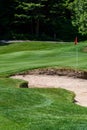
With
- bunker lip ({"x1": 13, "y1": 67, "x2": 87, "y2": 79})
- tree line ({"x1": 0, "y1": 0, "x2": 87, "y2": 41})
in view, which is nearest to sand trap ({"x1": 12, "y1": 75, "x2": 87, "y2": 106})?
bunker lip ({"x1": 13, "y1": 67, "x2": 87, "y2": 79})

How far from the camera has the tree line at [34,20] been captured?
6069 centimetres

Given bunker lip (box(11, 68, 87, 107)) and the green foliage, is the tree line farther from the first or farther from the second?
bunker lip (box(11, 68, 87, 107))

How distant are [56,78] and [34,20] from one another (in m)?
43.0

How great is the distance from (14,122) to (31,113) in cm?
130

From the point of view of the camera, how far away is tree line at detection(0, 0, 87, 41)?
6069 cm

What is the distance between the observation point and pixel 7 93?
12945mm

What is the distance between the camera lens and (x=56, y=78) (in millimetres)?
→ 21938

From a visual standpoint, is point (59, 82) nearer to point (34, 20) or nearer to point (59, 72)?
point (59, 72)

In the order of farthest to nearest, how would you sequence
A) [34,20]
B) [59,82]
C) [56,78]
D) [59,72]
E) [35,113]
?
[34,20], [59,72], [56,78], [59,82], [35,113]

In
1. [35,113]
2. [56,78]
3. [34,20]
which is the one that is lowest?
[34,20]

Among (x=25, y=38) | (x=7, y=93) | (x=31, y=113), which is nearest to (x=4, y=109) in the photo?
(x=31, y=113)

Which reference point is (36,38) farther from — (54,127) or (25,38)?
(54,127)

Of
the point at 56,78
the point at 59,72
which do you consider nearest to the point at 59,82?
the point at 56,78

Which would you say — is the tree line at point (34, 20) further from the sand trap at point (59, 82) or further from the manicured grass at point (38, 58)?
the sand trap at point (59, 82)
